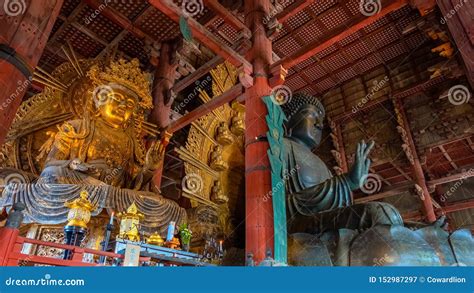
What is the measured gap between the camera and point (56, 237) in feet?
12.3

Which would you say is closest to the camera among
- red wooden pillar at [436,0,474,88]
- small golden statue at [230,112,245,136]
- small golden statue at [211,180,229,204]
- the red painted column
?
the red painted column

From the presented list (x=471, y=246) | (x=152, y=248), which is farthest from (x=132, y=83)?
(x=471, y=246)

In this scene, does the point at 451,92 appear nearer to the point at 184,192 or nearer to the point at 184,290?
the point at 184,192

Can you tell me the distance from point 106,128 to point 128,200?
1377mm

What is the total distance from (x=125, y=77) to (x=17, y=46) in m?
2.57

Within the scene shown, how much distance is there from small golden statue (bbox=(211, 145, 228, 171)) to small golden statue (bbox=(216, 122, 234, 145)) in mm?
196

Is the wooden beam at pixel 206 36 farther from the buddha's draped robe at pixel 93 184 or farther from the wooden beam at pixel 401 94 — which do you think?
the wooden beam at pixel 401 94

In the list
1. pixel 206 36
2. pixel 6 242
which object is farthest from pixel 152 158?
pixel 6 242

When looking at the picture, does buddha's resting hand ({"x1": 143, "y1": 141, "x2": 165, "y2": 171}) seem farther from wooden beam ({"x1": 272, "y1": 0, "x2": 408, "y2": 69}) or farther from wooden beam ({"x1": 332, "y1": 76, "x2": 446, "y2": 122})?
wooden beam ({"x1": 332, "y1": 76, "x2": 446, "y2": 122})

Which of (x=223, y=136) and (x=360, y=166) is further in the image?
(x=223, y=136)

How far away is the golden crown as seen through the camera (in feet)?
14.6

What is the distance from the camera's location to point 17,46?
2.11 metres

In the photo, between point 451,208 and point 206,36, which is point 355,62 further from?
point 206,36

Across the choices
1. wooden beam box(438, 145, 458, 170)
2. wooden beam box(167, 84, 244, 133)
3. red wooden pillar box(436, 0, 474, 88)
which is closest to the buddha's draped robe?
wooden beam box(167, 84, 244, 133)
